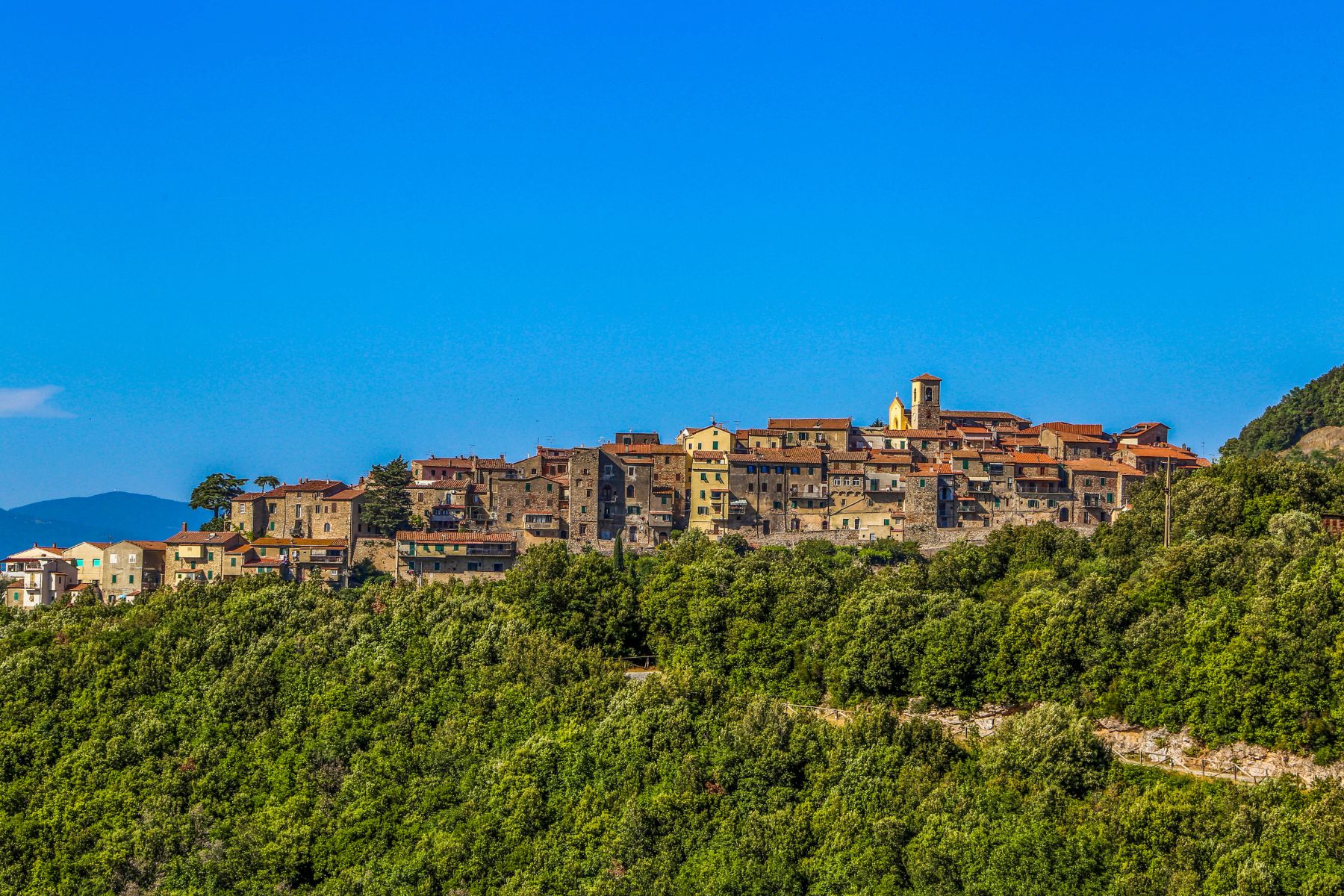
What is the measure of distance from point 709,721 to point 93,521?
526ft

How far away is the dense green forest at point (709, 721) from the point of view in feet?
117

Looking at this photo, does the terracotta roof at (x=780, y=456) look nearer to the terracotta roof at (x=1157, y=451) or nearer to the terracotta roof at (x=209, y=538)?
the terracotta roof at (x=1157, y=451)

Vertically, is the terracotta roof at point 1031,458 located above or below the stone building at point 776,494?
above

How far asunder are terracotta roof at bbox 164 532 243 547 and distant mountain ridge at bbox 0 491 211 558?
3770 inches

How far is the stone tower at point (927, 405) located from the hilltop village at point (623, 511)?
5.50 m

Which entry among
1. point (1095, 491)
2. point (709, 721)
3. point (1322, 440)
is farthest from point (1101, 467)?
point (709, 721)

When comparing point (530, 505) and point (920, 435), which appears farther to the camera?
point (920, 435)

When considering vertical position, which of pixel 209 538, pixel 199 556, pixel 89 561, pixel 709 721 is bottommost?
pixel 709 721

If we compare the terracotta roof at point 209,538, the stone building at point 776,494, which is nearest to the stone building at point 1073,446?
the stone building at point 776,494

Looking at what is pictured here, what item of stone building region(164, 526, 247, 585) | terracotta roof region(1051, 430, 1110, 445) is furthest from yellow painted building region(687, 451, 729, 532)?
stone building region(164, 526, 247, 585)

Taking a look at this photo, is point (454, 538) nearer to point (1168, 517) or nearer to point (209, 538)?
point (209, 538)

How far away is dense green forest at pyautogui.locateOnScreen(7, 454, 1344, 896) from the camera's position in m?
35.6

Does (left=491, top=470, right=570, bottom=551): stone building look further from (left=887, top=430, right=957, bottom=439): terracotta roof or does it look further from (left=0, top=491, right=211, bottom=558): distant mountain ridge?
(left=0, top=491, right=211, bottom=558): distant mountain ridge

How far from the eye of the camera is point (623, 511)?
210 feet
